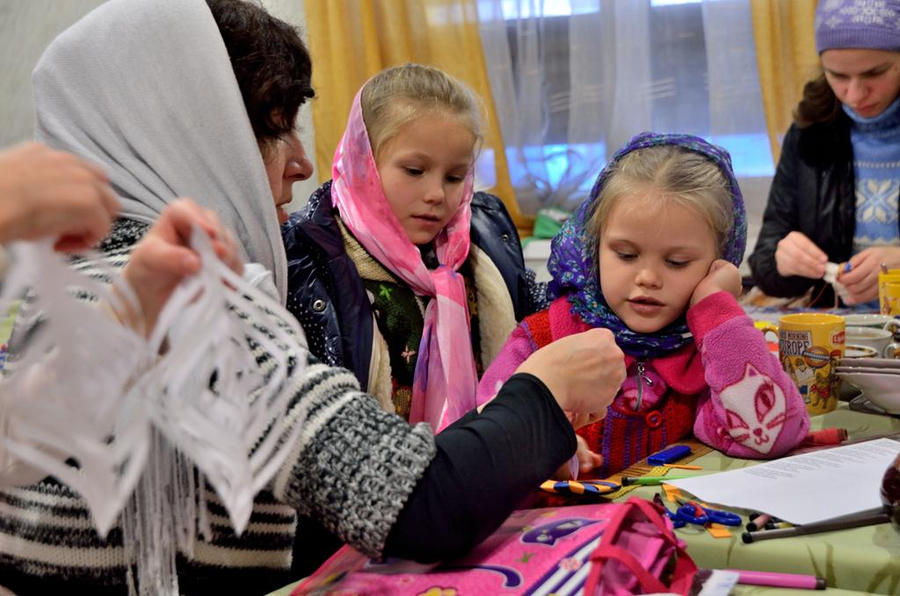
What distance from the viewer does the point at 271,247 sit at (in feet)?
4.35

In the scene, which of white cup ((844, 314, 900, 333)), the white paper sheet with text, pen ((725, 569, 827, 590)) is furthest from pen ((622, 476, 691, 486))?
white cup ((844, 314, 900, 333))

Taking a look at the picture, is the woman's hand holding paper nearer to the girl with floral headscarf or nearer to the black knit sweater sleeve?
the black knit sweater sleeve

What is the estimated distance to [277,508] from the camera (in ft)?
3.70

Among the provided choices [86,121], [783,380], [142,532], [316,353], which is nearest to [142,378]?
[142,532]

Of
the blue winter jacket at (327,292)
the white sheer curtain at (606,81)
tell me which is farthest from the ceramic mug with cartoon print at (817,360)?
the white sheer curtain at (606,81)

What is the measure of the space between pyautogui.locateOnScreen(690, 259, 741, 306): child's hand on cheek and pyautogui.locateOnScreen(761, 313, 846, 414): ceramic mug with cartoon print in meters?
0.12

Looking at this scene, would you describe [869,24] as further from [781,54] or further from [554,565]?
[554,565]

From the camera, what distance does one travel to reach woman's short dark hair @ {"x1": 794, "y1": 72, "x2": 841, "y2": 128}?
108 inches

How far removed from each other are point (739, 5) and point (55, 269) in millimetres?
3052

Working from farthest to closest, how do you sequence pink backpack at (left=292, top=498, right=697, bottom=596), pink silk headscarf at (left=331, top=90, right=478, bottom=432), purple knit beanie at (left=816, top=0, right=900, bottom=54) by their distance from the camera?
purple knit beanie at (left=816, top=0, right=900, bottom=54), pink silk headscarf at (left=331, top=90, right=478, bottom=432), pink backpack at (left=292, top=498, right=697, bottom=596)

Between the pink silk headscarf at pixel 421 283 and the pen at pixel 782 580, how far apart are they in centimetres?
82

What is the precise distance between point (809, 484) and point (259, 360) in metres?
0.70

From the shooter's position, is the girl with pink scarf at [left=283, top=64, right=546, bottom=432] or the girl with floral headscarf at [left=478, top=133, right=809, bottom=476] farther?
the girl with pink scarf at [left=283, top=64, right=546, bottom=432]

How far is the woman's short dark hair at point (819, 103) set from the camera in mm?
2750
